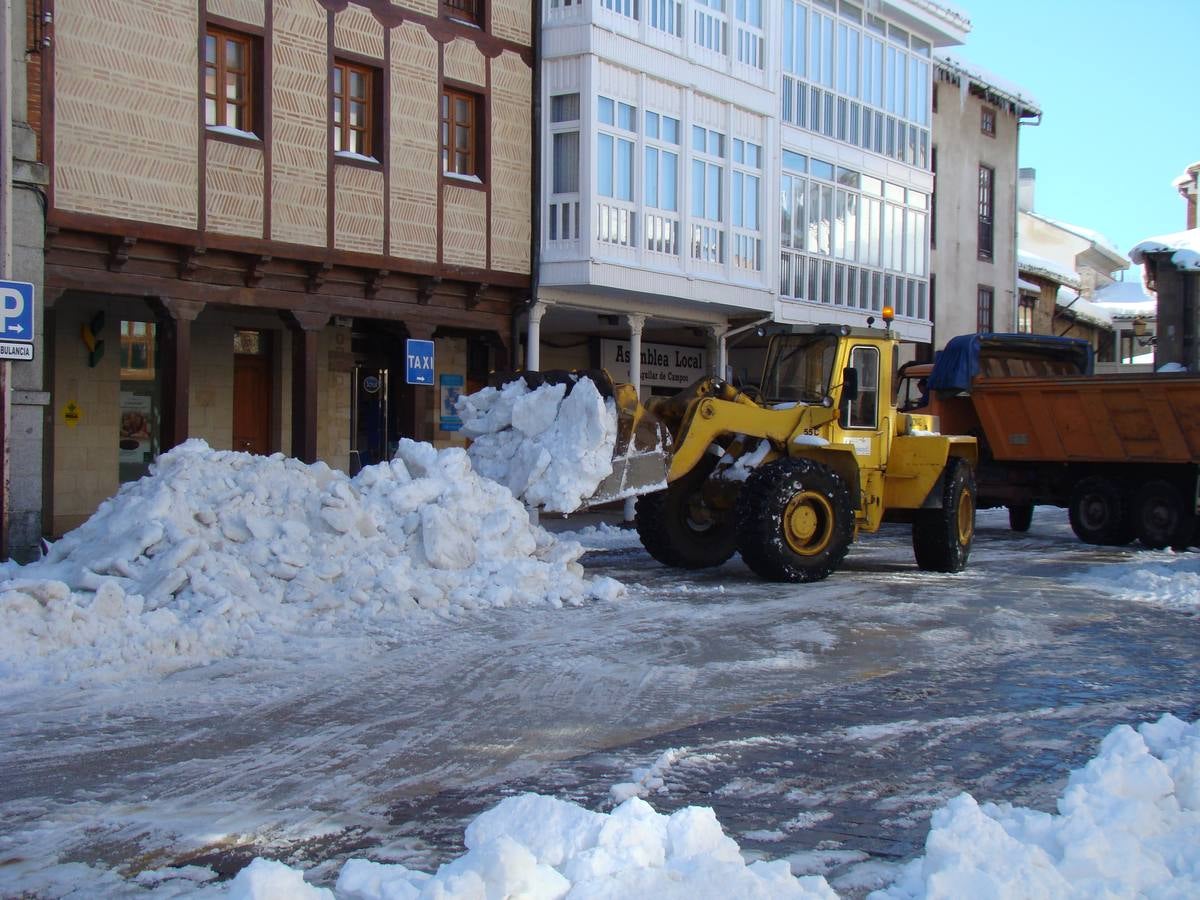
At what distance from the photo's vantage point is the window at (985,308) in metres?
33.4

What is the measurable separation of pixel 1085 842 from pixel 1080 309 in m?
40.2

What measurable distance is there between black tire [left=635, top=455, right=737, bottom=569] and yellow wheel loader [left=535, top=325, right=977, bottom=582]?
0.01 metres

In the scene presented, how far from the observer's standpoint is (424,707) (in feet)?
24.9

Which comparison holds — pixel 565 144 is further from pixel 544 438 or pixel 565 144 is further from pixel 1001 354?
pixel 544 438

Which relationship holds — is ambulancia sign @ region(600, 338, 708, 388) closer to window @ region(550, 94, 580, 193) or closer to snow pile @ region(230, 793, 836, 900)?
window @ region(550, 94, 580, 193)

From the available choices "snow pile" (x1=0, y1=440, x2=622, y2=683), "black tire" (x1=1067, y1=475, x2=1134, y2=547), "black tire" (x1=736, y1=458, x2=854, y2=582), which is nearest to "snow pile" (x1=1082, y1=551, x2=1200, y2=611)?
"black tire" (x1=1067, y1=475, x2=1134, y2=547)

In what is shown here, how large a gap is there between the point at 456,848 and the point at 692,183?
17.4 m

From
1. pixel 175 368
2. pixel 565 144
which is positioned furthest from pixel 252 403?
pixel 565 144

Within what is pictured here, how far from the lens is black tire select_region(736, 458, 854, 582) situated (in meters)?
13.0

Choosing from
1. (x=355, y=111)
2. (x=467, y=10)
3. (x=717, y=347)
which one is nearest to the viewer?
(x=355, y=111)

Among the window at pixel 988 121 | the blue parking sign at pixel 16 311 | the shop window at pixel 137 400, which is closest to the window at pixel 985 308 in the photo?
the window at pixel 988 121

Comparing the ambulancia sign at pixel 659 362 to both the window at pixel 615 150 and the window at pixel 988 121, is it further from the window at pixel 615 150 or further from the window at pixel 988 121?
the window at pixel 988 121

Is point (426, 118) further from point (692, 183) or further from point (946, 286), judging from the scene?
point (946, 286)

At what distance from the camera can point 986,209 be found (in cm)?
3369
